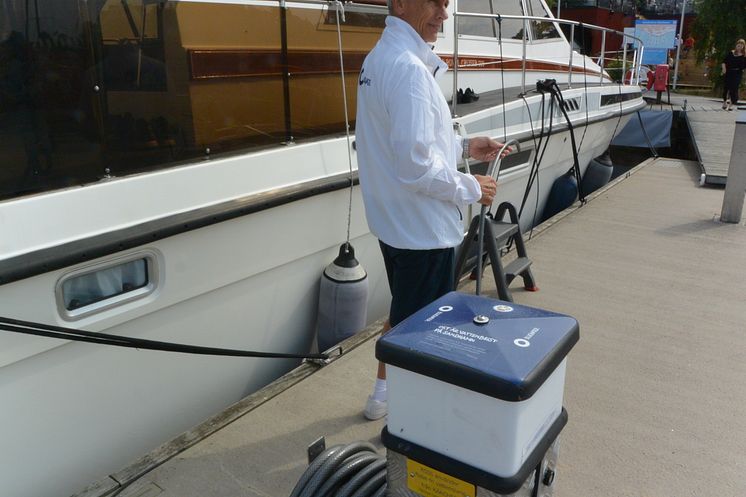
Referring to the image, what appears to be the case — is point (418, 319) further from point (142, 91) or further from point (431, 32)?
point (142, 91)

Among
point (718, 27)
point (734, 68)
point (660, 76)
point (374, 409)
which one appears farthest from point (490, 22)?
point (718, 27)

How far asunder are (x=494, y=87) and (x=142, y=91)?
11.7 feet

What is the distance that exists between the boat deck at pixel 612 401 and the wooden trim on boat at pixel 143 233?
85 cm

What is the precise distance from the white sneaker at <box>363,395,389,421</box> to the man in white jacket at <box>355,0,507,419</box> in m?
0.45

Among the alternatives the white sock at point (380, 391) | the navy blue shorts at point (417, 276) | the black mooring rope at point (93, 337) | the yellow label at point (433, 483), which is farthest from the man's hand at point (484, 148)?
the yellow label at point (433, 483)

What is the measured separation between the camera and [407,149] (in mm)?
2002

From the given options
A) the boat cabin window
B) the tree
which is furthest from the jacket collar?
the tree

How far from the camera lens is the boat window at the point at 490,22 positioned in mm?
5017

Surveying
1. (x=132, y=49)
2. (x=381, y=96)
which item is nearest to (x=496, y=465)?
(x=381, y=96)

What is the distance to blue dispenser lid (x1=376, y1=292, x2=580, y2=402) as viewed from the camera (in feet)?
4.33

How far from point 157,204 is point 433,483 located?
150 cm

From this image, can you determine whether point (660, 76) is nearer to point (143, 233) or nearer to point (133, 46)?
point (133, 46)

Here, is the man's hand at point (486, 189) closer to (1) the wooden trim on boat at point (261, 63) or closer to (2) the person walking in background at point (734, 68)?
(1) the wooden trim on boat at point (261, 63)

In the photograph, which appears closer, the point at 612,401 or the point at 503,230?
the point at 612,401
